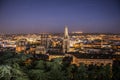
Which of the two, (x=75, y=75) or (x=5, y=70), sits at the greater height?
(x=5, y=70)

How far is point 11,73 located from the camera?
8.50 feet

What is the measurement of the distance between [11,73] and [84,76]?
4059mm

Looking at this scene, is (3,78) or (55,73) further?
(55,73)

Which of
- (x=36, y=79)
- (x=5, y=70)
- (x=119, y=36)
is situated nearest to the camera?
(x=5, y=70)

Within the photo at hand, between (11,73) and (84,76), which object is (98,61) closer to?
(84,76)

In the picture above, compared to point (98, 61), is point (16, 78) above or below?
above

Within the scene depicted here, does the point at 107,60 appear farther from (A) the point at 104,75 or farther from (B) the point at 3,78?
(B) the point at 3,78

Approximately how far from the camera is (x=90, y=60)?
1234 cm

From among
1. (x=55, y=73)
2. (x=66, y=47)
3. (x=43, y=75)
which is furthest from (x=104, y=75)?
(x=66, y=47)

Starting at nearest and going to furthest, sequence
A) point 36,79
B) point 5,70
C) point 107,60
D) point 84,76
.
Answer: point 5,70 < point 36,79 < point 84,76 < point 107,60

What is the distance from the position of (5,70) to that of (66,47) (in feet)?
50.0

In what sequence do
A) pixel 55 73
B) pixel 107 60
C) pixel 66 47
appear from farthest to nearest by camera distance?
pixel 66 47 → pixel 107 60 → pixel 55 73

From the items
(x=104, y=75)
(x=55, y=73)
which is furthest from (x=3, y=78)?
(x=104, y=75)

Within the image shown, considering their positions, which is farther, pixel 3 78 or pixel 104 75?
pixel 104 75
